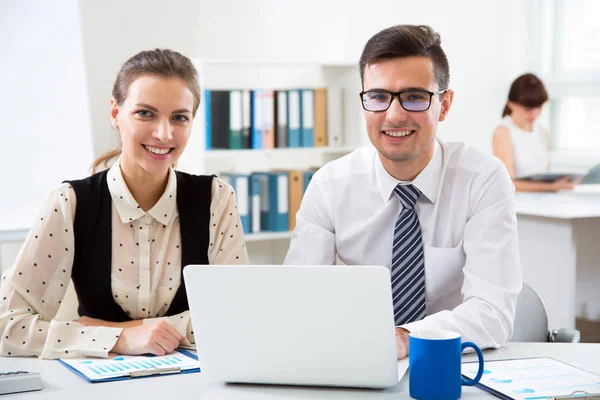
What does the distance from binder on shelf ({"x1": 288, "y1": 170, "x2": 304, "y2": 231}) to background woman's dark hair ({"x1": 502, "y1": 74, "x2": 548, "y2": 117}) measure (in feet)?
4.71

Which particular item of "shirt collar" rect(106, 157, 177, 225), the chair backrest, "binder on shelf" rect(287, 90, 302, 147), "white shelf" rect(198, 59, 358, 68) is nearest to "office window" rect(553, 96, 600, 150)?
"white shelf" rect(198, 59, 358, 68)

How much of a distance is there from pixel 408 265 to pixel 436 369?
625 millimetres

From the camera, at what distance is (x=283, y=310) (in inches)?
50.6

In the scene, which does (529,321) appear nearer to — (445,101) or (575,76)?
(445,101)

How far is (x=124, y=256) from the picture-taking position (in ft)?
6.05

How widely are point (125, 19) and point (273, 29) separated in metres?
0.94

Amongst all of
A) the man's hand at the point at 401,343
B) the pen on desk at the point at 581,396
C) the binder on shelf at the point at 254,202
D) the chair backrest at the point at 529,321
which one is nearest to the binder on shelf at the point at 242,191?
the binder on shelf at the point at 254,202

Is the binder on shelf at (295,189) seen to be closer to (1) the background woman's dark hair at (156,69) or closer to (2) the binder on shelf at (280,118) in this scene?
(2) the binder on shelf at (280,118)

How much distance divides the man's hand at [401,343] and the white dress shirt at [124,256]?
0.43m

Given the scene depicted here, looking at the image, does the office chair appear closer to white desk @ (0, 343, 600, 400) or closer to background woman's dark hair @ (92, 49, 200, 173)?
white desk @ (0, 343, 600, 400)

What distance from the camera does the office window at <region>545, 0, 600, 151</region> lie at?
4.91 metres

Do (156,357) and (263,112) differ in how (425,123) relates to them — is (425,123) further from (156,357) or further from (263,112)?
(263,112)

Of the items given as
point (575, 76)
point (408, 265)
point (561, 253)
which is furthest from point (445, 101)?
point (575, 76)

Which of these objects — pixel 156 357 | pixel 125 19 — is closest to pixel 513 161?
pixel 125 19
